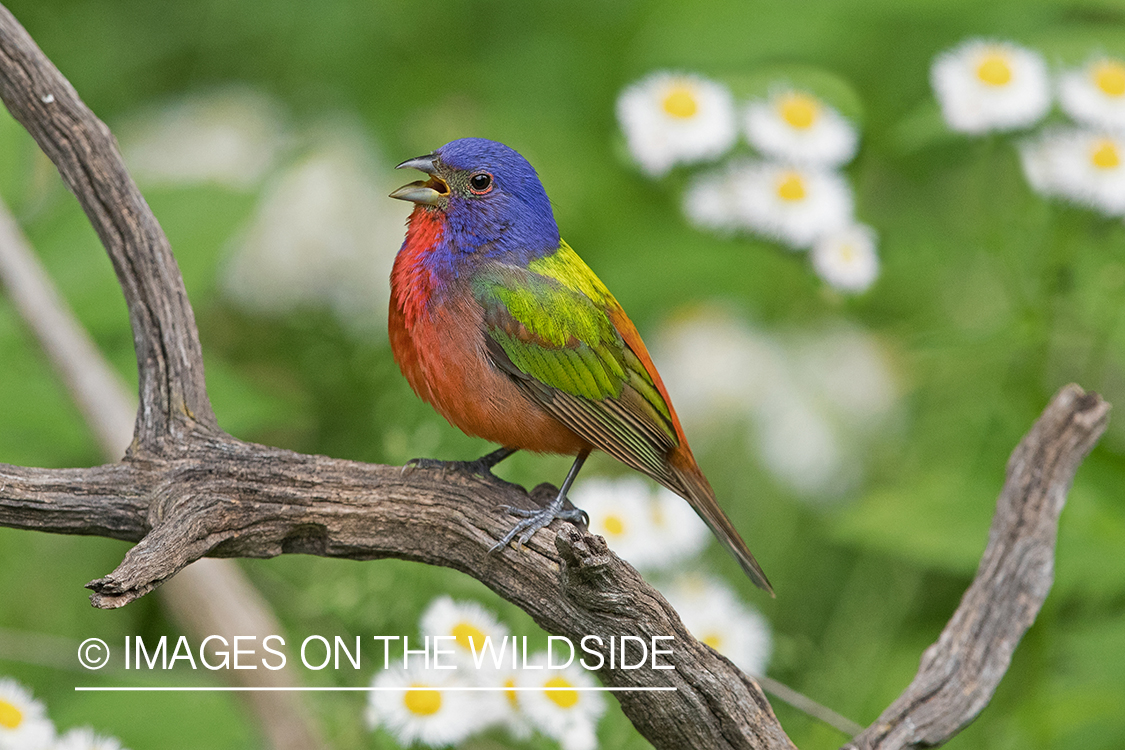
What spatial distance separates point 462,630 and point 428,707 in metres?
0.22

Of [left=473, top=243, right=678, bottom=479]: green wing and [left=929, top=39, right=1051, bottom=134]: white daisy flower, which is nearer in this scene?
[left=473, top=243, right=678, bottom=479]: green wing

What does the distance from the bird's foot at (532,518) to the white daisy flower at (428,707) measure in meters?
0.34

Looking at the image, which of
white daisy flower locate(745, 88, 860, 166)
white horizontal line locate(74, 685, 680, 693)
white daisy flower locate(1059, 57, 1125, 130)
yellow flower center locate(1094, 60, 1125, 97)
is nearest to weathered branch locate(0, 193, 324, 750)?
white horizontal line locate(74, 685, 680, 693)

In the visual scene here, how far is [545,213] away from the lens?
297 centimetres

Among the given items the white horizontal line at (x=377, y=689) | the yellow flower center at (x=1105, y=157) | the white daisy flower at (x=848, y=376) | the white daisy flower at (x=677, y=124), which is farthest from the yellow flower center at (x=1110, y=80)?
the white horizontal line at (x=377, y=689)

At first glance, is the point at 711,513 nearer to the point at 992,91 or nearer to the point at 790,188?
the point at 790,188

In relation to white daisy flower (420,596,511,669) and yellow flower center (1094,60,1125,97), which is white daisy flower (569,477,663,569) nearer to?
white daisy flower (420,596,511,669)

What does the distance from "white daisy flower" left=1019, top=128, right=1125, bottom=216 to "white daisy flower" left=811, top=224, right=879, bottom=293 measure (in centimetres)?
54

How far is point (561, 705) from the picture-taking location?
2.58 m

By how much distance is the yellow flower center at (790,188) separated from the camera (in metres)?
3.83

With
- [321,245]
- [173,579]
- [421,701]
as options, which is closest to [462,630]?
[421,701]

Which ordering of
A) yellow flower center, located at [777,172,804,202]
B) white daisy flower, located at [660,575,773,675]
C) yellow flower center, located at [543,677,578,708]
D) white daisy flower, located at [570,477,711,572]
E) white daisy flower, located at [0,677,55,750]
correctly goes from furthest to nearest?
yellow flower center, located at [777,172,804,202] < white daisy flower, located at [570,477,711,572] < white daisy flower, located at [660,575,773,675] < yellow flower center, located at [543,677,578,708] < white daisy flower, located at [0,677,55,750]

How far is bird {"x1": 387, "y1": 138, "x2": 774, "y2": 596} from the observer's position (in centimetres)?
280

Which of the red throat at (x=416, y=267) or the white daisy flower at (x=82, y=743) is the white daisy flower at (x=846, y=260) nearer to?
the red throat at (x=416, y=267)
